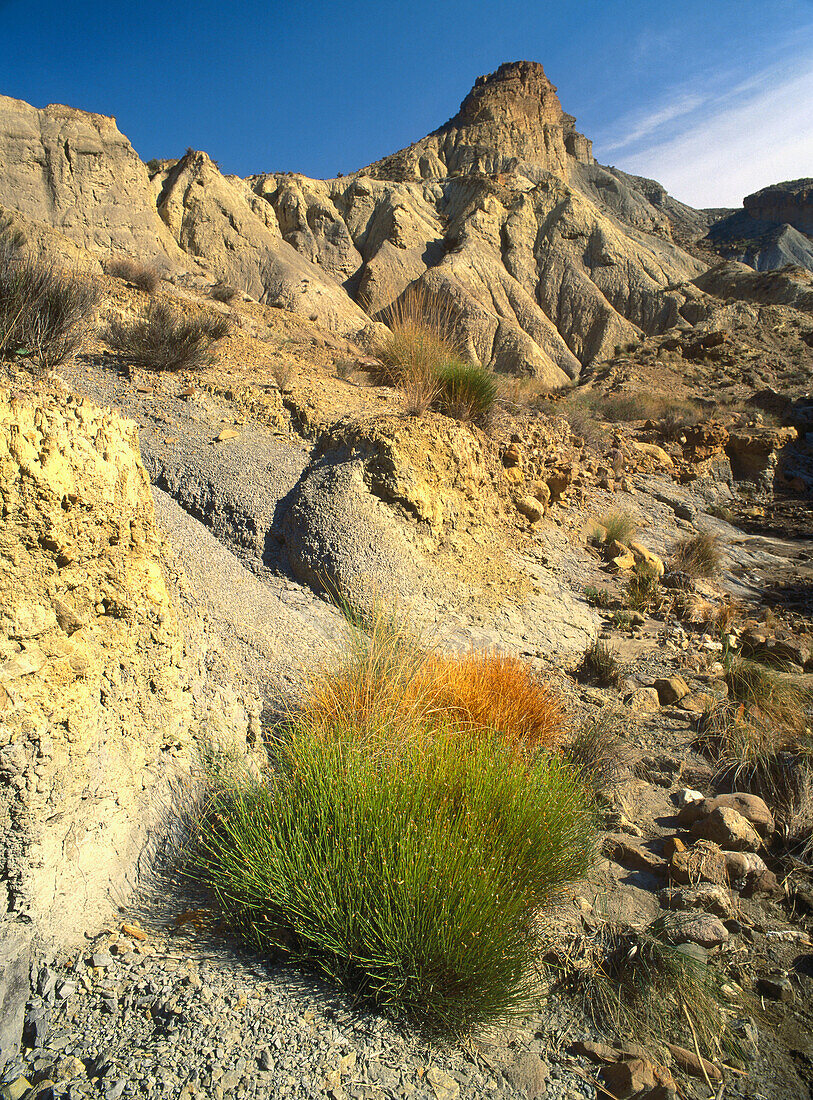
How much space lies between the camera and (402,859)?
2.13 meters

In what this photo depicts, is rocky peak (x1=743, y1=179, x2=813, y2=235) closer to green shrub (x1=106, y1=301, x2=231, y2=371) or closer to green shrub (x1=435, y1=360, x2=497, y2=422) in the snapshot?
green shrub (x1=435, y1=360, x2=497, y2=422)

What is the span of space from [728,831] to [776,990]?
2.63 ft

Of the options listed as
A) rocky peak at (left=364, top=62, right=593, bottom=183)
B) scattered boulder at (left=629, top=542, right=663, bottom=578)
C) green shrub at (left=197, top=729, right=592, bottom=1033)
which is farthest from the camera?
rocky peak at (left=364, top=62, right=593, bottom=183)

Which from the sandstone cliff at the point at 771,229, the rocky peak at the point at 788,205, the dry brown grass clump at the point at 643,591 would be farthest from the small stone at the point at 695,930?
the rocky peak at the point at 788,205

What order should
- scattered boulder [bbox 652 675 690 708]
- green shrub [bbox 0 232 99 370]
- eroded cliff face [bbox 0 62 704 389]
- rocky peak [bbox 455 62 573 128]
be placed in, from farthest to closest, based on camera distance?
rocky peak [bbox 455 62 573 128] → eroded cliff face [bbox 0 62 704 389] → scattered boulder [bbox 652 675 690 708] → green shrub [bbox 0 232 99 370]

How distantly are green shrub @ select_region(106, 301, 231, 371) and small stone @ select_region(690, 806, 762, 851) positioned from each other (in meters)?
5.94

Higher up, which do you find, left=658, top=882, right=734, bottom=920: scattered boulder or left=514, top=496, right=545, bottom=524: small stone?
left=514, top=496, right=545, bottom=524: small stone

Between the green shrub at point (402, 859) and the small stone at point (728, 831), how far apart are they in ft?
2.32

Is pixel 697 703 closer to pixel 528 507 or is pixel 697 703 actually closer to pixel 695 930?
pixel 695 930

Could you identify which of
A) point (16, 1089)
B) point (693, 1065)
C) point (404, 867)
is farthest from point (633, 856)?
point (16, 1089)

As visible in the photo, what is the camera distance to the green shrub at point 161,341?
5992mm

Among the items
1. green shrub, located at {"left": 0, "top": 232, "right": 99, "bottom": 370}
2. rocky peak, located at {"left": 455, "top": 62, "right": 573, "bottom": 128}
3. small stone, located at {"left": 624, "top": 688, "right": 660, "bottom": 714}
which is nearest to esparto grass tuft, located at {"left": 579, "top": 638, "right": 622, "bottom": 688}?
small stone, located at {"left": 624, "top": 688, "right": 660, "bottom": 714}

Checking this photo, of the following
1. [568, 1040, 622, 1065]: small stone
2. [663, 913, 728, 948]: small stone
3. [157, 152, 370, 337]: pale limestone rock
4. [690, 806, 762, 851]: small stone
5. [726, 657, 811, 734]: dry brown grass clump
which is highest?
[157, 152, 370, 337]: pale limestone rock

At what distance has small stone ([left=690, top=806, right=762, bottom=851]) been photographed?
3.20 meters
